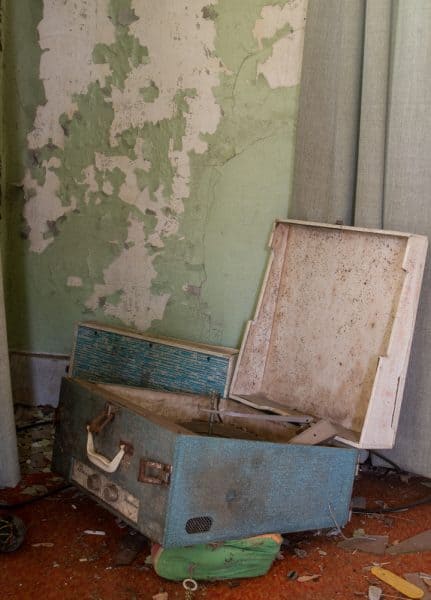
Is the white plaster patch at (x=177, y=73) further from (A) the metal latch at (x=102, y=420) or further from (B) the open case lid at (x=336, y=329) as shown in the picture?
(A) the metal latch at (x=102, y=420)

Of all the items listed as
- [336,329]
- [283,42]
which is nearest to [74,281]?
[336,329]

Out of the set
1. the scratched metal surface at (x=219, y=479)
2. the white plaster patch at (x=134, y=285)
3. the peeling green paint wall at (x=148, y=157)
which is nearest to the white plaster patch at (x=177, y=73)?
the peeling green paint wall at (x=148, y=157)

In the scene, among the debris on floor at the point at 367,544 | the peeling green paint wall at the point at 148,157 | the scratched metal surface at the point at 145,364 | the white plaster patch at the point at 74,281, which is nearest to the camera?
the debris on floor at the point at 367,544

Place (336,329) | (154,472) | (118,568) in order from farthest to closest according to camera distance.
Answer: (336,329) < (118,568) < (154,472)

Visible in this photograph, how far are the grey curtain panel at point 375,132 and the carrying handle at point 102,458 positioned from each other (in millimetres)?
1115

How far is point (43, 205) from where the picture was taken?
2.76 m

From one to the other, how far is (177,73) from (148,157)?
1.12ft

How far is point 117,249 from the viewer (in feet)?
8.95

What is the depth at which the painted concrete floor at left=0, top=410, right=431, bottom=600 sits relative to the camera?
5.66 ft

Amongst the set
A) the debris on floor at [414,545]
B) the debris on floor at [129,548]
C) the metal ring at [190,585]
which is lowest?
the metal ring at [190,585]

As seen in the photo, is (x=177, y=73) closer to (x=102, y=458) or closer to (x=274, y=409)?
(x=274, y=409)

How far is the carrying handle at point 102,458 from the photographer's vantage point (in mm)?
1789

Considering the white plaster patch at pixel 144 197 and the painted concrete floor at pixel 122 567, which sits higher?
the white plaster patch at pixel 144 197


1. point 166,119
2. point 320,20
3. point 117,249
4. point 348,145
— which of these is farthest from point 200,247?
point 320,20
